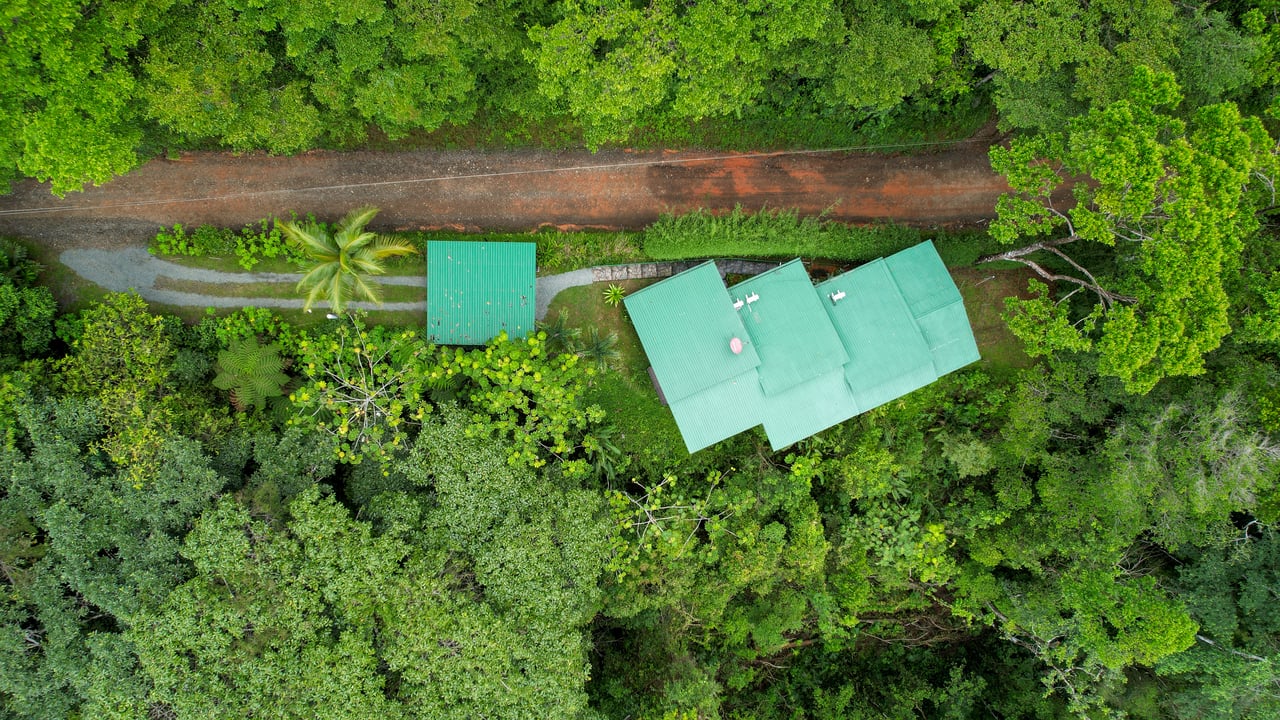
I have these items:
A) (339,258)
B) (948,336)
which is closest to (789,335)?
(948,336)

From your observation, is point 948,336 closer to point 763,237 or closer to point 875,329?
point 875,329

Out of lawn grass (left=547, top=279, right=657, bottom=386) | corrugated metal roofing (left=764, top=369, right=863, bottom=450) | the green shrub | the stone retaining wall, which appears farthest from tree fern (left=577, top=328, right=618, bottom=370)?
corrugated metal roofing (left=764, top=369, right=863, bottom=450)

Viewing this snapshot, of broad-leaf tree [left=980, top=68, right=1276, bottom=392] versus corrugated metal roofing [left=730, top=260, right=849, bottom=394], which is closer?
broad-leaf tree [left=980, top=68, right=1276, bottom=392]

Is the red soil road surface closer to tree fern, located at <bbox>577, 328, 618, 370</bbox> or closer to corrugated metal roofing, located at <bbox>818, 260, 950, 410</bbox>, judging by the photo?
corrugated metal roofing, located at <bbox>818, 260, 950, 410</bbox>

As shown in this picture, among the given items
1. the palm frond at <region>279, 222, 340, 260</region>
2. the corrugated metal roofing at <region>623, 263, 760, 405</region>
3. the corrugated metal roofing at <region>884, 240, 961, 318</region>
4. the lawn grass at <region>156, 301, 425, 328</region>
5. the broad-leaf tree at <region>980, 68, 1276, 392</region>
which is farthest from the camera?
the lawn grass at <region>156, 301, 425, 328</region>

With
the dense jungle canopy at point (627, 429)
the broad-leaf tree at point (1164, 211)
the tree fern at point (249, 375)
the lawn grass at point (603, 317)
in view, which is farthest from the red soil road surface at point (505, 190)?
the broad-leaf tree at point (1164, 211)

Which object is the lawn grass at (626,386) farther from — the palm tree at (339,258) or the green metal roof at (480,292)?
the palm tree at (339,258)
